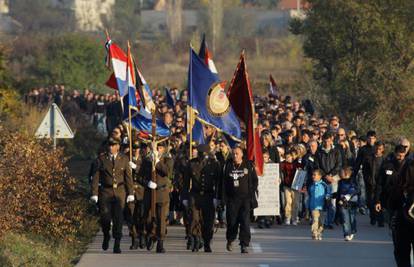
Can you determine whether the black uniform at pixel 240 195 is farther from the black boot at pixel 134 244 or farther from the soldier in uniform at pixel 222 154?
the soldier in uniform at pixel 222 154

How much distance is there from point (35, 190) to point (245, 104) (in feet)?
11.6

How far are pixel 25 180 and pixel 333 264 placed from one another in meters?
5.35

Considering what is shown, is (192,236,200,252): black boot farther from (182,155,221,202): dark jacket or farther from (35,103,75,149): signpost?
(35,103,75,149): signpost

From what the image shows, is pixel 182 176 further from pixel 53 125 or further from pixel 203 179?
pixel 53 125

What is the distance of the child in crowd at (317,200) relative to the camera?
23.1 meters

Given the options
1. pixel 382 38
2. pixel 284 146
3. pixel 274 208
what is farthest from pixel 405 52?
pixel 274 208

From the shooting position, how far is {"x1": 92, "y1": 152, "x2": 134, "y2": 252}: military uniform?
827 inches

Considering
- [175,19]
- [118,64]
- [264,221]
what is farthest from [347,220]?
[175,19]

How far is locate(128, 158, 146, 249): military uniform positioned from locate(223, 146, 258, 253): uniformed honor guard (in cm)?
139

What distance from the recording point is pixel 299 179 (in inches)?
1013

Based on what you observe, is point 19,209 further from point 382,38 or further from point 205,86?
point 382,38

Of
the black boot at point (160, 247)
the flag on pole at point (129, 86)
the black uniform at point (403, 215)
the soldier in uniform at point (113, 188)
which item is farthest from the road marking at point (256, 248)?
the black uniform at point (403, 215)

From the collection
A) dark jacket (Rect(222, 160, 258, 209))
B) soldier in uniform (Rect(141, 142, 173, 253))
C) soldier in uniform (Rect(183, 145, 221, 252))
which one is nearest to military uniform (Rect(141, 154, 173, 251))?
soldier in uniform (Rect(141, 142, 173, 253))

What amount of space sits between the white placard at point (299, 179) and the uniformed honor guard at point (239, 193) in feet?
15.1
